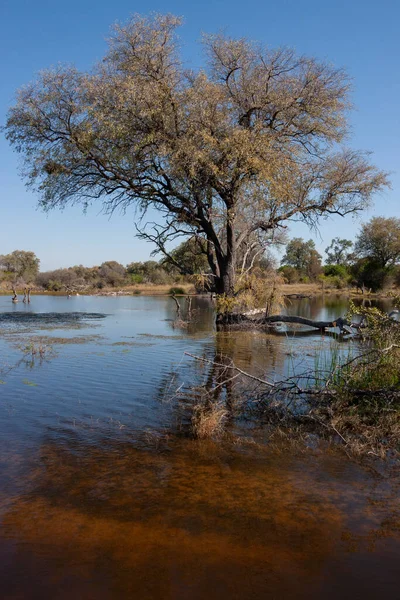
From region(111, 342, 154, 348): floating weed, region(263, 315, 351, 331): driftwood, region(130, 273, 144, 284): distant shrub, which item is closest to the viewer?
region(111, 342, 154, 348): floating weed

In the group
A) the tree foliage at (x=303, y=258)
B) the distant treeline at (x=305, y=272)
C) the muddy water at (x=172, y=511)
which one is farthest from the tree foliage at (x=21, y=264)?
the muddy water at (x=172, y=511)

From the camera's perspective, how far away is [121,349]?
583 inches

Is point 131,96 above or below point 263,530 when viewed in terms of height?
above

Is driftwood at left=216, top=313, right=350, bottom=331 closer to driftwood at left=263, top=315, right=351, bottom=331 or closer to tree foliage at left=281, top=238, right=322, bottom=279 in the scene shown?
driftwood at left=263, top=315, right=351, bottom=331

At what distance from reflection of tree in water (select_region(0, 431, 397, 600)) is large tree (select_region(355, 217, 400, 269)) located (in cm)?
6533

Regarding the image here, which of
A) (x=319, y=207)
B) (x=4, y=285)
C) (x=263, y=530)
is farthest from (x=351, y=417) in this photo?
(x=4, y=285)

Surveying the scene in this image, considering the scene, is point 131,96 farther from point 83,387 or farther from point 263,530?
point 263,530

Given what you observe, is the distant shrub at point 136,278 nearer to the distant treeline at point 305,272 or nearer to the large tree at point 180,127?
the distant treeline at point 305,272

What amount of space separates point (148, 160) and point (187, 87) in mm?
3501

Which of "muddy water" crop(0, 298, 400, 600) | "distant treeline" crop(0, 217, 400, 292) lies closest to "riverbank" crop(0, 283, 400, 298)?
"distant treeline" crop(0, 217, 400, 292)

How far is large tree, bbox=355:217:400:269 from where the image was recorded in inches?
2594

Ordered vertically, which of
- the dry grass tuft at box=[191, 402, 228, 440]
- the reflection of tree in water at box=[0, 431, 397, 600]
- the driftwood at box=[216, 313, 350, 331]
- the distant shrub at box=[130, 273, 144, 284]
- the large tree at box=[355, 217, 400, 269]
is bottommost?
the reflection of tree in water at box=[0, 431, 397, 600]

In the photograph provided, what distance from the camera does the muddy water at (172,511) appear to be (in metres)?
3.74

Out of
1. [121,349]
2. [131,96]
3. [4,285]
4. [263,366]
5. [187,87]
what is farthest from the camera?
[4,285]
